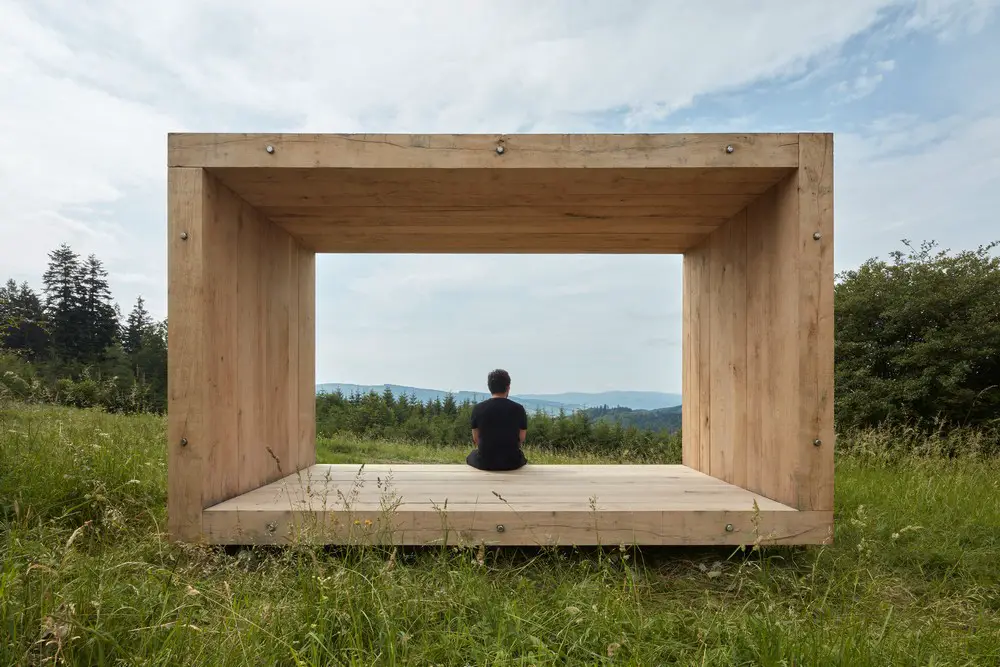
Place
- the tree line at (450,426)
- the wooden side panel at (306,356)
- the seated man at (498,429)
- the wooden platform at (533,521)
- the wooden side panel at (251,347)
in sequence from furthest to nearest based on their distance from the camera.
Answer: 1. the tree line at (450,426)
2. the wooden side panel at (306,356)
3. the seated man at (498,429)
4. the wooden side panel at (251,347)
5. the wooden platform at (533,521)

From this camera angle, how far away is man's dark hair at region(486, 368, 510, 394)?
183 inches

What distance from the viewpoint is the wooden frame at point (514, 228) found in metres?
3.10

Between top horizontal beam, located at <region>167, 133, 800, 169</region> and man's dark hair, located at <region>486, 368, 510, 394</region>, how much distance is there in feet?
6.35

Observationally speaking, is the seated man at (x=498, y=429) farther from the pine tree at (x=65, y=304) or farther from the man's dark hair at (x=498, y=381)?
the pine tree at (x=65, y=304)

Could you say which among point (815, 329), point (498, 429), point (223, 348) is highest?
point (815, 329)

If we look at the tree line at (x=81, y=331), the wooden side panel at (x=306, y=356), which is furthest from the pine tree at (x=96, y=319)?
the wooden side panel at (x=306, y=356)

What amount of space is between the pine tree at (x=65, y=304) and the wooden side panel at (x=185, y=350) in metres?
29.7

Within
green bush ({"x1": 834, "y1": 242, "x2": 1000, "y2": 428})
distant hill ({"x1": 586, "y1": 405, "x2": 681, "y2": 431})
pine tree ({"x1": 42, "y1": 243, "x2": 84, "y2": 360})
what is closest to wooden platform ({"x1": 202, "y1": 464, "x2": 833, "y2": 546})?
green bush ({"x1": 834, "y1": 242, "x2": 1000, "y2": 428})

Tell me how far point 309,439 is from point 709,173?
150 inches

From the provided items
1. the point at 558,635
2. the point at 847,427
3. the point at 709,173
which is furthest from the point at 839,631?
the point at 847,427

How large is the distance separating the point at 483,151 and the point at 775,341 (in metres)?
2.07

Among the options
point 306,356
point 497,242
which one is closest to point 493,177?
point 497,242

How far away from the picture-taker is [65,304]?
30.3m

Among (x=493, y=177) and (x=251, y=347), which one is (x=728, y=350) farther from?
(x=251, y=347)
